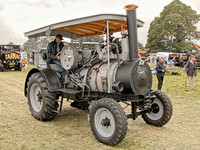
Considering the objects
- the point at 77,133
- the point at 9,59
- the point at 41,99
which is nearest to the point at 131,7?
the point at 77,133

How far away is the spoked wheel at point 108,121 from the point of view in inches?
150

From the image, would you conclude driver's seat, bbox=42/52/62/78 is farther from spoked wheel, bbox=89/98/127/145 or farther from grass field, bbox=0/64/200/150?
spoked wheel, bbox=89/98/127/145

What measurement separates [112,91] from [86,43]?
83.2 inches

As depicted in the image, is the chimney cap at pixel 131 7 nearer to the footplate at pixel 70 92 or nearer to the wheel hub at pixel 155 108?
the footplate at pixel 70 92

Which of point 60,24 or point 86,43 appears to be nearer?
point 60,24

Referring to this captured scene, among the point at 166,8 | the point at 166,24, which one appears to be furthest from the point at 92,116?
the point at 166,8

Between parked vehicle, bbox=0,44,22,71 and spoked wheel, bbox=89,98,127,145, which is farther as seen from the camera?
parked vehicle, bbox=0,44,22,71

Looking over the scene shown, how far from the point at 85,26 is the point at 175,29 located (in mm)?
39717

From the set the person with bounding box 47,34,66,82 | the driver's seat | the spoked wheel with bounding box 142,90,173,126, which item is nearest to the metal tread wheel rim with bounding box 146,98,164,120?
the spoked wheel with bounding box 142,90,173,126

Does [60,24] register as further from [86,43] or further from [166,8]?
[166,8]

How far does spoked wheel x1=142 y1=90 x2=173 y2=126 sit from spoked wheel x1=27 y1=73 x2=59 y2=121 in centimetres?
217

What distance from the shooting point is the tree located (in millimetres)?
40812

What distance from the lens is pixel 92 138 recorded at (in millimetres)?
4344

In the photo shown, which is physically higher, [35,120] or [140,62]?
[140,62]
